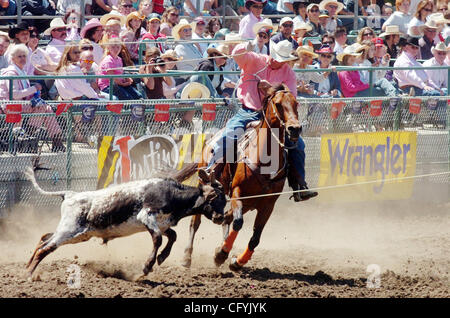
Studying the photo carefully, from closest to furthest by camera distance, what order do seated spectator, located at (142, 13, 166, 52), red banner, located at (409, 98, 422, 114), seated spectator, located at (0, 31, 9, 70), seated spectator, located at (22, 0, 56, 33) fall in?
seated spectator, located at (0, 31, 9, 70), red banner, located at (409, 98, 422, 114), seated spectator, located at (142, 13, 166, 52), seated spectator, located at (22, 0, 56, 33)

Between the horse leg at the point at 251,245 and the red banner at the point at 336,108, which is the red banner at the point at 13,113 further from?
the red banner at the point at 336,108

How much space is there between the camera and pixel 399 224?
42.8ft

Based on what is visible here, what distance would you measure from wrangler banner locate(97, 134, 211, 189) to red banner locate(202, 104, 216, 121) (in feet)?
1.29

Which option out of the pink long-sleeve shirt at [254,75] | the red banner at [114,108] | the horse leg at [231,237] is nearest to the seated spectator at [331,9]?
the red banner at [114,108]

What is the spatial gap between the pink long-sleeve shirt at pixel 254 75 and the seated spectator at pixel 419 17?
7.61 m

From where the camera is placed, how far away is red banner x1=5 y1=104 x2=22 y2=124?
10.3 metres

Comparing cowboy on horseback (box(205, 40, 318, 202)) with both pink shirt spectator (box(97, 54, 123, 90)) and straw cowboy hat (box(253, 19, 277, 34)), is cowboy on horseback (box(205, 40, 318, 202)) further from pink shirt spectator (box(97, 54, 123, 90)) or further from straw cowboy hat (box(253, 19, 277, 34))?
straw cowboy hat (box(253, 19, 277, 34))

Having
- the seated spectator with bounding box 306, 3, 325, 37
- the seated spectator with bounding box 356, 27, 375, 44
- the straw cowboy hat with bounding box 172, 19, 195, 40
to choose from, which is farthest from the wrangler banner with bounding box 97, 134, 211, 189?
the seated spectator with bounding box 306, 3, 325, 37

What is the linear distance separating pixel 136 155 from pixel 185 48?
3103mm

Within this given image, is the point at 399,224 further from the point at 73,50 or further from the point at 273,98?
the point at 73,50
